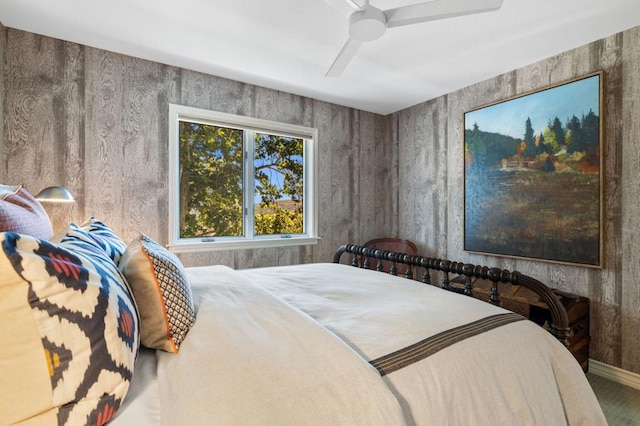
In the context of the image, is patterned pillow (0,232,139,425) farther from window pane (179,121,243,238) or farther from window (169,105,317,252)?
window pane (179,121,243,238)

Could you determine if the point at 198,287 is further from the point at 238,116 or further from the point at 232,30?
the point at 238,116

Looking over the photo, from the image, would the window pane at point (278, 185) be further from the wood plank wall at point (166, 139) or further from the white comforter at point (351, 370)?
the white comforter at point (351, 370)

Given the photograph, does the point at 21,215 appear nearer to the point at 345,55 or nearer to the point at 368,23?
the point at 368,23

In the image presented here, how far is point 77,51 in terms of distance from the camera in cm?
237

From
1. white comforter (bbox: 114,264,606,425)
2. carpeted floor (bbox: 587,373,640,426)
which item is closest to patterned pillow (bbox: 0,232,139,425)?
white comforter (bbox: 114,264,606,425)

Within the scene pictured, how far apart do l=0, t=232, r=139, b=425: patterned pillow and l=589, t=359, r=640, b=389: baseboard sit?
3173 mm

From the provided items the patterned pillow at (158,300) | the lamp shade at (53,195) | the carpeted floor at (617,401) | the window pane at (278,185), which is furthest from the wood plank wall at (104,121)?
the carpeted floor at (617,401)

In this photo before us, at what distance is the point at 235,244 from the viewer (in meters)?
3.04

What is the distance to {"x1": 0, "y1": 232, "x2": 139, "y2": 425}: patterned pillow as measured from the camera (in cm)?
55

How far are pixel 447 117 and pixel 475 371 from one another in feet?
10.1

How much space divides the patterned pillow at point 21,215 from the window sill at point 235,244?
1.60 meters

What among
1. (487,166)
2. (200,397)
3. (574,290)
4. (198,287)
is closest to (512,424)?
(200,397)

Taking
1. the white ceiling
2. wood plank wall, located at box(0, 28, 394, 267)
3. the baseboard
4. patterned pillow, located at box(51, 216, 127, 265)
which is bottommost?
the baseboard

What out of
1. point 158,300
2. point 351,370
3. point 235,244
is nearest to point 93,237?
point 158,300
